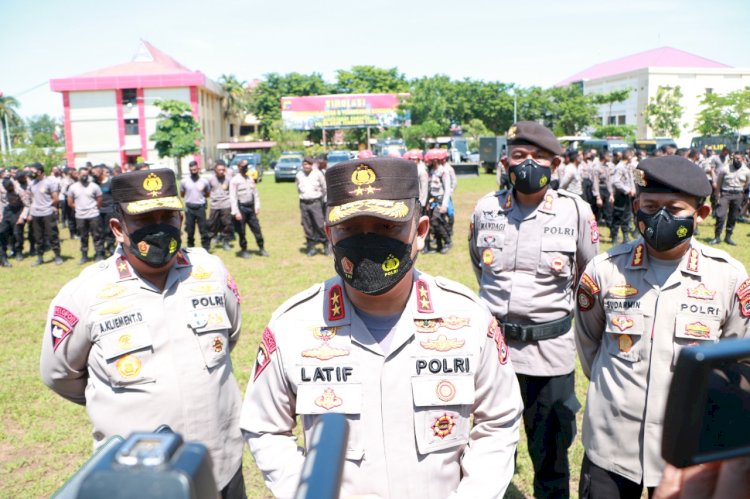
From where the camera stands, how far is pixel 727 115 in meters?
39.8

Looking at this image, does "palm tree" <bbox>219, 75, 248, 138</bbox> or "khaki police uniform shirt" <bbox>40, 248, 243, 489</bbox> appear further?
"palm tree" <bbox>219, 75, 248, 138</bbox>

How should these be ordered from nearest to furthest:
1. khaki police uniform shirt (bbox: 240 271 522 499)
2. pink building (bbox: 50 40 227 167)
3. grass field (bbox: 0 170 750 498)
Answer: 1. khaki police uniform shirt (bbox: 240 271 522 499)
2. grass field (bbox: 0 170 750 498)
3. pink building (bbox: 50 40 227 167)

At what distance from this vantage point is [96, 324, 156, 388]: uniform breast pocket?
2625 millimetres

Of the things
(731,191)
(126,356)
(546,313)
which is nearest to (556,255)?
(546,313)

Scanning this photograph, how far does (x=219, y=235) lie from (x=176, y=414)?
11.9 m

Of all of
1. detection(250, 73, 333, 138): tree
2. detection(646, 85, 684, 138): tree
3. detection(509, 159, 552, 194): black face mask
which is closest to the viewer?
detection(509, 159, 552, 194): black face mask

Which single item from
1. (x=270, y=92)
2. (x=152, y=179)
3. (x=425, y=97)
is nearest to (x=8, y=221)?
(x=152, y=179)

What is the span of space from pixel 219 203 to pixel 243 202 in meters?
0.79

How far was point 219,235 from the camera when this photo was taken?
46.5 ft

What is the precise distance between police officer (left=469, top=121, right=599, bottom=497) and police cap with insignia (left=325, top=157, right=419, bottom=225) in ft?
6.34

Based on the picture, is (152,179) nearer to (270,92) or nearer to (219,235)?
(219,235)

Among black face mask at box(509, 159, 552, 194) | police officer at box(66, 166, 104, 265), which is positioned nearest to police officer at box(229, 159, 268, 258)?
police officer at box(66, 166, 104, 265)

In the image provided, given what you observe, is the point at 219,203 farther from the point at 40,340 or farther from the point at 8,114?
the point at 8,114

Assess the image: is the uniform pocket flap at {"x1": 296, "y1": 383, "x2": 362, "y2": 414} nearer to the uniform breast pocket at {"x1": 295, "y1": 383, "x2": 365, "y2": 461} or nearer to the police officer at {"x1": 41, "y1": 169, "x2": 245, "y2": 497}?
the uniform breast pocket at {"x1": 295, "y1": 383, "x2": 365, "y2": 461}
